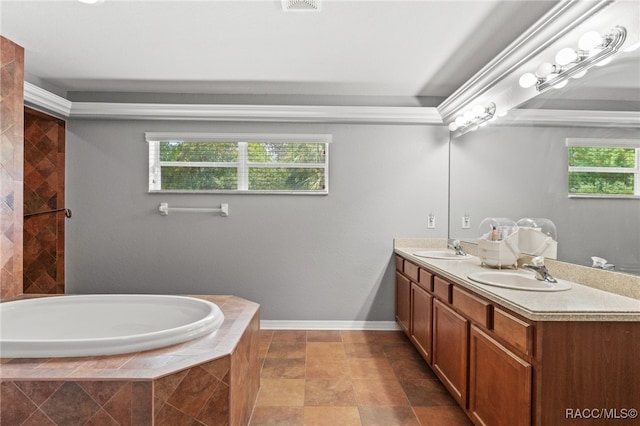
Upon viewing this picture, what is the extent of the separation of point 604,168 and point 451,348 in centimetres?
126

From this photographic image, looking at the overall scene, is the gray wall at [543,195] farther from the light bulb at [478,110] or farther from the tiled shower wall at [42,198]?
the tiled shower wall at [42,198]

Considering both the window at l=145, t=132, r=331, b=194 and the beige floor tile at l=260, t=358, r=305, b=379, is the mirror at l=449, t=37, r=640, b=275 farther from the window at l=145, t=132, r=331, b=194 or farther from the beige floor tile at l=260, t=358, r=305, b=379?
the beige floor tile at l=260, t=358, r=305, b=379

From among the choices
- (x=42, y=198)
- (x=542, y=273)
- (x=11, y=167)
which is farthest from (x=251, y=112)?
(x=542, y=273)

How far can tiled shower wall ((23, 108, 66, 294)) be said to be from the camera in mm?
3598

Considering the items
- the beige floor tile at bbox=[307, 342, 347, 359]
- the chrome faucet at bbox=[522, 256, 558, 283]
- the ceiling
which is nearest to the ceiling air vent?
the ceiling

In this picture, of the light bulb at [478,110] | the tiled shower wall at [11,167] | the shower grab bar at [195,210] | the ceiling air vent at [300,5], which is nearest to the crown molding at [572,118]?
the light bulb at [478,110]

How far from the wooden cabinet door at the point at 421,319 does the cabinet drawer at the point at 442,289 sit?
126 millimetres

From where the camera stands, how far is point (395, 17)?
87.6 inches

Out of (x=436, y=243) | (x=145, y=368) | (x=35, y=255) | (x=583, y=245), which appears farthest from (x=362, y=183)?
(x=35, y=255)

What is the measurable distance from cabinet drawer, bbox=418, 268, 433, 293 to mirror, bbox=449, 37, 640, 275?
0.64m

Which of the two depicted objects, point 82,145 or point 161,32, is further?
point 82,145

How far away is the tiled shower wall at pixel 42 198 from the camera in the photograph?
3.60 meters

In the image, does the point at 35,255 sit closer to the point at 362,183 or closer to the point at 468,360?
the point at 362,183

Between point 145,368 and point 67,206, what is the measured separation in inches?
116
